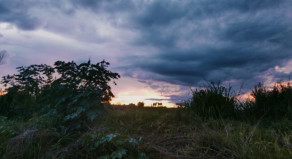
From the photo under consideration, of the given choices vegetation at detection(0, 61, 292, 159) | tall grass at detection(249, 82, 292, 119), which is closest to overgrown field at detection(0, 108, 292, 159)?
Answer: vegetation at detection(0, 61, 292, 159)

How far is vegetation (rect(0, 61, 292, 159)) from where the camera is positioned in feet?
13.8

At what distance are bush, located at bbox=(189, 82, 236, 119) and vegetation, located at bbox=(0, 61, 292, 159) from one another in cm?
1

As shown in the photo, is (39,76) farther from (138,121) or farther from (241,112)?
(241,112)

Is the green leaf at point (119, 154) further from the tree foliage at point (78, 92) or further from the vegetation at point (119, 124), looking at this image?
the tree foliage at point (78, 92)

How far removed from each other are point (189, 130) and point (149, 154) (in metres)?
1.75

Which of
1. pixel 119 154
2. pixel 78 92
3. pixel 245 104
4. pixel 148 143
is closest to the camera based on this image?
pixel 119 154

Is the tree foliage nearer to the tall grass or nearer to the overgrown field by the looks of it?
the overgrown field

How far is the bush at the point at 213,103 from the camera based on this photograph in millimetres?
7502

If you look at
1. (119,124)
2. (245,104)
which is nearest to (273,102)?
(245,104)

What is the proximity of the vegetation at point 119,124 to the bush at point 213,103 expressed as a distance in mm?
15

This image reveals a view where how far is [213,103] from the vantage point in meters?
7.88

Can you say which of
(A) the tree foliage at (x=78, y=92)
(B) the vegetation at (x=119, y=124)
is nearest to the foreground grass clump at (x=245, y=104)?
(B) the vegetation at (x=119, y=124)

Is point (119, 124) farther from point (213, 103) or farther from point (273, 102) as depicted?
point (273, 102)

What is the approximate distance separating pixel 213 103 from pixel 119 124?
3.26 m
